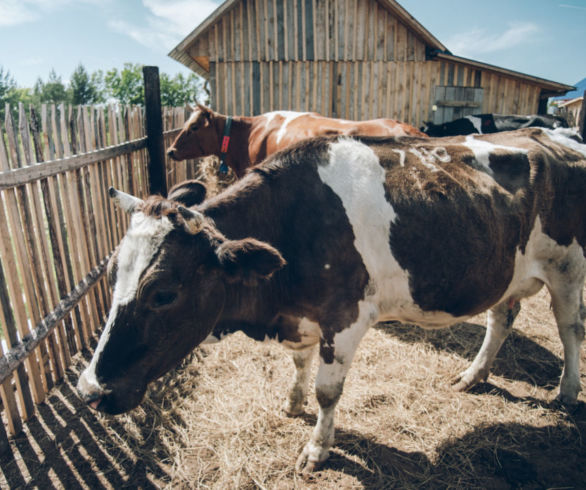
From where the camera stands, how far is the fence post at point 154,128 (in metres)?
5.04

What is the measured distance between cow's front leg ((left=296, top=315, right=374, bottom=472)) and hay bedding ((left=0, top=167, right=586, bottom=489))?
0.36ft

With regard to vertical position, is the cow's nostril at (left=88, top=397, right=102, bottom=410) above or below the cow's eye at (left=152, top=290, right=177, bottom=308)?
below

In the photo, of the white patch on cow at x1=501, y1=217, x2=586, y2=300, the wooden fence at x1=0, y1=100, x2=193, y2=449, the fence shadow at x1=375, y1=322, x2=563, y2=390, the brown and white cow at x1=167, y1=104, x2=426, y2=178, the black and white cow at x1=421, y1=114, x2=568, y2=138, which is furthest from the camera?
the black and white cow at x1=421, y1=114, x2=568, y2=138

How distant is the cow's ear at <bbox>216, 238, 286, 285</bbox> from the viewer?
207cm

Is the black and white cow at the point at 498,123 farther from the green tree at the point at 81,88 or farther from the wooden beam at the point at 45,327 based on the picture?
the green tree at the point at 81,88

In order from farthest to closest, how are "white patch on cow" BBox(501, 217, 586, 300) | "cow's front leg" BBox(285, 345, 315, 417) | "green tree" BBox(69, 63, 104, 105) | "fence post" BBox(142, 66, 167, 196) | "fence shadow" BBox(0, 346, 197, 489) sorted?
"green tree" BBox(69, 63, 104, 105), "fence post" BBox(142, 66, 167, 196), "cow's front leg" BBox(285, 345, 315, 417), "white patch on cow" BBox(501, 217, 586, 300), "fence shadow" BBox(0, 346, 197, 489)

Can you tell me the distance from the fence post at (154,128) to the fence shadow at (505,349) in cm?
341

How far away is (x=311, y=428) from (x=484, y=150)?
2.47 metres

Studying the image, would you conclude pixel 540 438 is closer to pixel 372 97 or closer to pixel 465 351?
pixel 465 351

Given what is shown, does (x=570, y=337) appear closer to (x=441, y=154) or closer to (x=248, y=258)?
(x=441, y=154)

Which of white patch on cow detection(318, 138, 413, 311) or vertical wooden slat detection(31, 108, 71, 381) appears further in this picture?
vertical wooden slat detection(31, 108, 71, 381)

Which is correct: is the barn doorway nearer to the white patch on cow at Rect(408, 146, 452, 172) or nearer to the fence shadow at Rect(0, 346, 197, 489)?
the white patch on cow at Rect(408, 146, 452, 172)

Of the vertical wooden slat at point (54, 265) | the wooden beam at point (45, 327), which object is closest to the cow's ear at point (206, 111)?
the wooden beam at point (45, 327)

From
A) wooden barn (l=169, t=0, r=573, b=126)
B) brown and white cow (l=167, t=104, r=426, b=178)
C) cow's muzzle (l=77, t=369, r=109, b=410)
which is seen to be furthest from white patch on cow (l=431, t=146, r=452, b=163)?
wooden barn (l=169, t=0, r=573, b=126)
